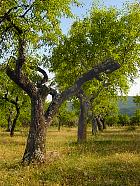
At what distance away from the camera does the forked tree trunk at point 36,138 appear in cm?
2023

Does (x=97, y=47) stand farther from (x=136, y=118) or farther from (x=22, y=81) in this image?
(x=136, y=118)

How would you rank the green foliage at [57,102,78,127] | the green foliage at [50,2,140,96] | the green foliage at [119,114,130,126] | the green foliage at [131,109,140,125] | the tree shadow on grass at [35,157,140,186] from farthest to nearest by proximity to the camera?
the green foliage at [119,114,130,126] → the green foliage at [131,109,140,125] → the green foliage at [57,102,78,127] → the green foliage at [50,2,140,96] → the tree shadow on grass at [35,157,140,186]

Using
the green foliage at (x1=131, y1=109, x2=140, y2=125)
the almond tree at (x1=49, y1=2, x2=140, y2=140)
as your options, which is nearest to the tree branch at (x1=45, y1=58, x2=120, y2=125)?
the almond tree at (x1=49, y1=2, x2=140, y2=140)

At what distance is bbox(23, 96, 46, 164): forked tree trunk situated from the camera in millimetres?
20234

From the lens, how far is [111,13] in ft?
124

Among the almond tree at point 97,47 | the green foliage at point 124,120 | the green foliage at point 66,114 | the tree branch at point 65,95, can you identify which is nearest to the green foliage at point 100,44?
the almond tree at point 97,47

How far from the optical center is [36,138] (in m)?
20.5

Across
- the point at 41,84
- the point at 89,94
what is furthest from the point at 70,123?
the point at 41,84

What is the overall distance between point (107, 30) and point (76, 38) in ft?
11.6

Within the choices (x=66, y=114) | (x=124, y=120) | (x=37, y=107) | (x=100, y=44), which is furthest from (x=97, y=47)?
(x=124, y=120)

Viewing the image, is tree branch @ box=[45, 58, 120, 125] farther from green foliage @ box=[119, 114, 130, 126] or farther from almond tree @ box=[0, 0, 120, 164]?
green foliage @ box=[119, 114, 130, 126]

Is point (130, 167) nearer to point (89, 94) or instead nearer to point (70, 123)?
point (89, 94)

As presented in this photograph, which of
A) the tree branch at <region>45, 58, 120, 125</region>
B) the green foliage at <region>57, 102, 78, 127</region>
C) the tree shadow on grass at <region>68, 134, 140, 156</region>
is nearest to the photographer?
the tree branch at <region>45, 58, 120, 125</region>

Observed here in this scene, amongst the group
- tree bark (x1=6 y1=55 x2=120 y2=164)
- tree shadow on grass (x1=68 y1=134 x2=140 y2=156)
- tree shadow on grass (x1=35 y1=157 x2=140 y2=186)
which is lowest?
tree shadow on grass (x1=35 y1=157 x2=140 y2=186)
